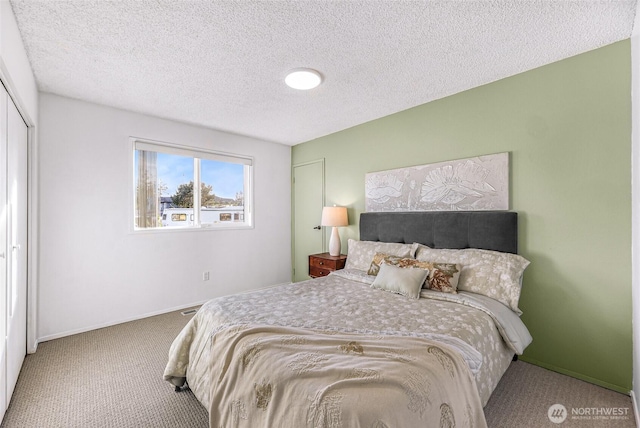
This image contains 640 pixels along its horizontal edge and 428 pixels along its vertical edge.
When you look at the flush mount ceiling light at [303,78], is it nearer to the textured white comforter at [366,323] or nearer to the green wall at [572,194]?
the green wall at [572,194]

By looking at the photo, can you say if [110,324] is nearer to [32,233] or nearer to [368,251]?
[32,233]

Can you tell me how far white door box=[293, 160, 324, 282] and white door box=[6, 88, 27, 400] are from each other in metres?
3.19

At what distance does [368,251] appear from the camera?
321cm

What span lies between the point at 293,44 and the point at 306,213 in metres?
2.92

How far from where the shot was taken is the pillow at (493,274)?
2.21 m

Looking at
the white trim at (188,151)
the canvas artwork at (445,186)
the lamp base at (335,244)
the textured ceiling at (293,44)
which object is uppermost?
the textured ceiling at (293,44)

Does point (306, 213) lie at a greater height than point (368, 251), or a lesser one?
greater

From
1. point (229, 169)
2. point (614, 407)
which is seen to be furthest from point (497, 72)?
point (229, 169)

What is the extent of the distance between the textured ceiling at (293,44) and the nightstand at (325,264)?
1.86 meters

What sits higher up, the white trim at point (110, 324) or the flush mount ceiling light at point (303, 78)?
the flush mount ceiling light at point (303, 78)

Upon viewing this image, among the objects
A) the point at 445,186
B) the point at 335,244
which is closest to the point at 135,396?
the point at 335,244

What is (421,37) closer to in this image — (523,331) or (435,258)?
(435,258)

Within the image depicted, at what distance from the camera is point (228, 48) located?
84.4 inches

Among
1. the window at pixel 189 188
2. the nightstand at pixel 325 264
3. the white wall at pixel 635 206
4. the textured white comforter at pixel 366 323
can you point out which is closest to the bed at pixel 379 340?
the textured white comforter at pixel 366 323
